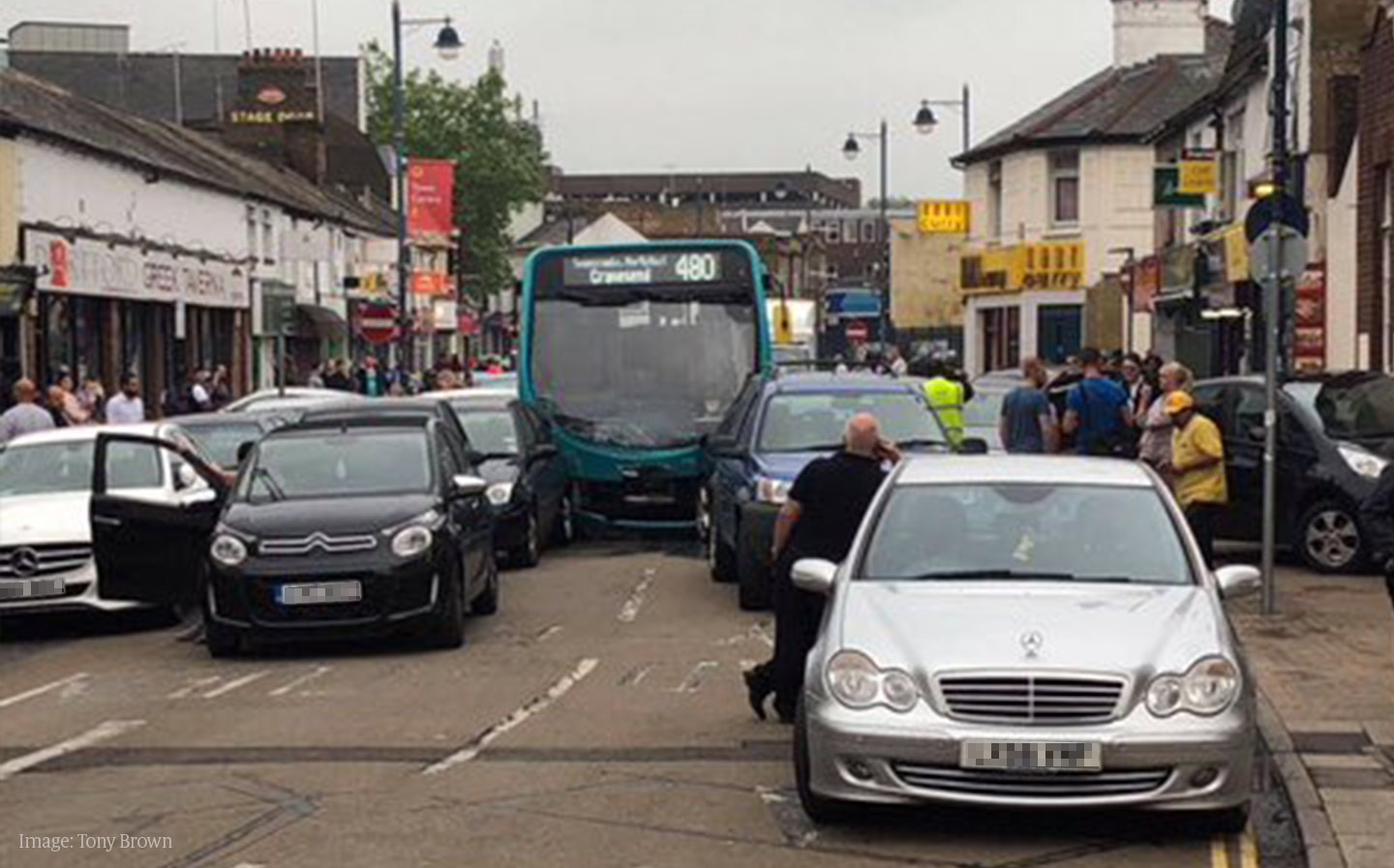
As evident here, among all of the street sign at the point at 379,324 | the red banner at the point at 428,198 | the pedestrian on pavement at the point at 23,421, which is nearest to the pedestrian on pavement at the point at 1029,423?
the pedestrian on pavement at the point at 23,421

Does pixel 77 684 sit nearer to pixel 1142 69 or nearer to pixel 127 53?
pixel 1142 69

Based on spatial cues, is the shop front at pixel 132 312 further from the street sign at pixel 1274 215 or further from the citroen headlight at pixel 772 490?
the street sign at pixel 1274 215

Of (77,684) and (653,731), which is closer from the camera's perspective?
(653,731)

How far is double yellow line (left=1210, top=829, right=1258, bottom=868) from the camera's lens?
7.98m

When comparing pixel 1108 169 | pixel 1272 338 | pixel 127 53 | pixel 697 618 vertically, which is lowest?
pixel 697 618

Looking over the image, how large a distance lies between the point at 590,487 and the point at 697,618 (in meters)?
6.39

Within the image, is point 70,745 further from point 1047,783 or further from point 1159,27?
point 1159,27

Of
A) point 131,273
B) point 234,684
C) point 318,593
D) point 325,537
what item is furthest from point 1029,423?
point 131,273

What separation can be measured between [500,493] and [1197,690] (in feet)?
38.8

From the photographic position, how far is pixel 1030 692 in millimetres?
7992

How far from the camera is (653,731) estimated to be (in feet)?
35.6

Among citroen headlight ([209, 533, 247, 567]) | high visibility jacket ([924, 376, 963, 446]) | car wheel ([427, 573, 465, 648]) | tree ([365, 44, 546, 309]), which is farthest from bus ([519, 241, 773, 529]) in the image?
tree ([365, 44, 546, 309])

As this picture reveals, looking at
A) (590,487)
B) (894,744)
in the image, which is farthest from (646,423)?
(894,744)

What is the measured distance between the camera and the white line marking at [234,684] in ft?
40.9
